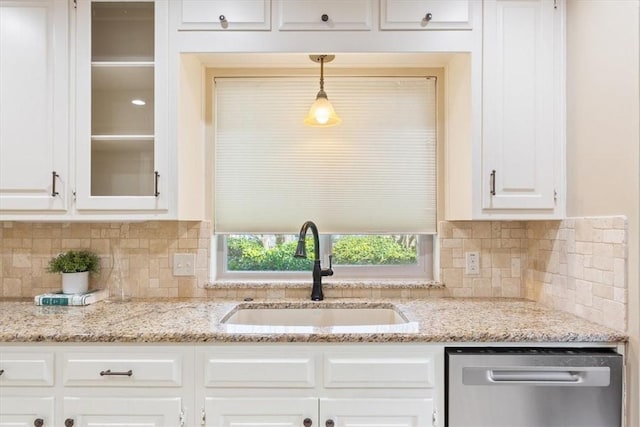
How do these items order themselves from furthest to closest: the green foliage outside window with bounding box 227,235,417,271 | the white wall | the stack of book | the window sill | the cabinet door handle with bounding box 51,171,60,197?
the green foliage outside window with bounding box 227,235,417,271 < the window sill < the stack of book < the cabinet door handle with bounding box 51,171,60,197 < the white wall

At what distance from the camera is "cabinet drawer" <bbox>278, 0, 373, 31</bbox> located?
165cm

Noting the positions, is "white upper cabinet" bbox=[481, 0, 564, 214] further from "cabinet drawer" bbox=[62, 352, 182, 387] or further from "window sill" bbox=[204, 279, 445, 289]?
"cabinet drawer" bbox=[62, 352, 182, 387]

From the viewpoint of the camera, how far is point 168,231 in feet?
6.48

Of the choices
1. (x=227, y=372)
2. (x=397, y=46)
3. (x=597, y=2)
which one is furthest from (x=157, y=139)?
(x=597, y=2)

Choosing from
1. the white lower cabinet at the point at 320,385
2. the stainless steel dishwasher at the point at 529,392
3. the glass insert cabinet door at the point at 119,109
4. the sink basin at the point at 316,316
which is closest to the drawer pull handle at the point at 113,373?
the white lower cabinet at the point at 320,385

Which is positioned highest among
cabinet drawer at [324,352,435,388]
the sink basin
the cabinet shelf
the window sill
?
the cabinet shelf

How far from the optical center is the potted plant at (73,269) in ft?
6.00

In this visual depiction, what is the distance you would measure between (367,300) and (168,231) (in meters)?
1.04

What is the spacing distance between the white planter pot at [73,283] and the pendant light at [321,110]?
4.22 feet

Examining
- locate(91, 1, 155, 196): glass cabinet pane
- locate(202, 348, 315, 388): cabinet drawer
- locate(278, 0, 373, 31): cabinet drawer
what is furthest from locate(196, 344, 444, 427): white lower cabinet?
locate(278, 0, 373, 31): cabinet drawer

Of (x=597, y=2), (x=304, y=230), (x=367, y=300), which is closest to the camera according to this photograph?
(x=597, y=2)

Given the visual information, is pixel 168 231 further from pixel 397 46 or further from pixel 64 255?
pixel 397 46

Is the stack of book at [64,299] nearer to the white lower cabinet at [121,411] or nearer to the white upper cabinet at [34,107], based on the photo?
the white upper cabinet at [34,107]

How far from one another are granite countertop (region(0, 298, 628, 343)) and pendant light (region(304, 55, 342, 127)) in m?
0.90
